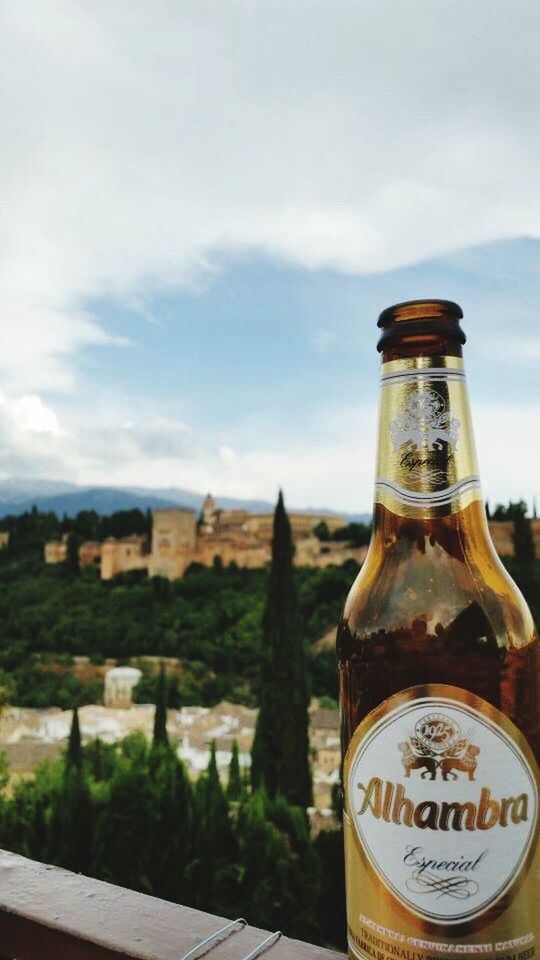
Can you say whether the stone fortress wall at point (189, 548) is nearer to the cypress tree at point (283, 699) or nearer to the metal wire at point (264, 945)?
the cypress tree at point (283, 699)

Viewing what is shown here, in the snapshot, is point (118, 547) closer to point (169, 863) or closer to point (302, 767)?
point (302, 767)

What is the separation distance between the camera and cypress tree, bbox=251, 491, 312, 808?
35.7ft

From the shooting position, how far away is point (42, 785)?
1135cm

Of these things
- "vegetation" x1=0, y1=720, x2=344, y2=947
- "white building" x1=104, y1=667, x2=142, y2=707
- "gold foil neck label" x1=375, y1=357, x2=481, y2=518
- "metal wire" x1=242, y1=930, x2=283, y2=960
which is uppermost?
"gold foil neck label" x1=375, y1=357, x2=481, y2=518

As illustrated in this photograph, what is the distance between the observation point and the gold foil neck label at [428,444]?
0.63m

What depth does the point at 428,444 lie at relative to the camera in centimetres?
64

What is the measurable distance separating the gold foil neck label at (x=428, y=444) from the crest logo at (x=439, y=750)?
157 millimetres

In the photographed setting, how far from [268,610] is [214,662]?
1326 cm

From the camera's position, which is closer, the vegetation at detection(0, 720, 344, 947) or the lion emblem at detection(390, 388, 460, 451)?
the lion emblem at detection(390, 388, 460, 451)

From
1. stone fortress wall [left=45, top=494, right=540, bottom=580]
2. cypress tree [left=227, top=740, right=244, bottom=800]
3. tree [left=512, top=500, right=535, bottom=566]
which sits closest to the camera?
cypress tree [left=227, top=740, right=244, bottom=800]

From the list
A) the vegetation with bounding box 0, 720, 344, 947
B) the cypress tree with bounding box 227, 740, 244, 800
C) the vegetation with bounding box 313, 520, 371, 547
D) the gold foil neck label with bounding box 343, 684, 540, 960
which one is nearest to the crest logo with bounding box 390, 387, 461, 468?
the gold foil neck label with bounding box 343, 684, 540, 960

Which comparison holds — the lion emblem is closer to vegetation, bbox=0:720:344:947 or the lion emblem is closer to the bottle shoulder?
the bottle shoulder

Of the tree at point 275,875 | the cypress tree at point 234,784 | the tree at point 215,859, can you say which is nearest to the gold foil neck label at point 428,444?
the tree at point 215,859

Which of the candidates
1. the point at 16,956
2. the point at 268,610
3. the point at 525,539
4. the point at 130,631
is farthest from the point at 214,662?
the point at 16,956
